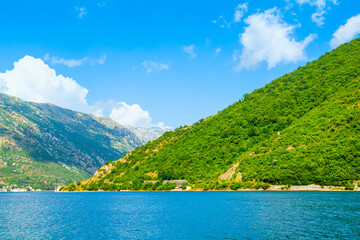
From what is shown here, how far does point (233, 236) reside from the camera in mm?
Result: 49969

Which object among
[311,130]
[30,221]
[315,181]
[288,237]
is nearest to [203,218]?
[288,237]

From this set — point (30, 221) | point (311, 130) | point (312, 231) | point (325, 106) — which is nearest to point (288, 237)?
point (312, 231)

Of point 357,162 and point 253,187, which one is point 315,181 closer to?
point 357,162

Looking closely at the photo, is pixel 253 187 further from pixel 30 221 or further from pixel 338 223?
pixel 30 221

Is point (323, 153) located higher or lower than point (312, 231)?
higher

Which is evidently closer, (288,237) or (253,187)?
(288,237)

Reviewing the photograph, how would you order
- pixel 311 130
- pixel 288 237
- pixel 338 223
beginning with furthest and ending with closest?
pixel 311 130
pixel 338 223
pixel 288 237

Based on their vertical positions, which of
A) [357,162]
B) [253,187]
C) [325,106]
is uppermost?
[325,106]

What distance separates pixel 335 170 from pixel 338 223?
86.1 meters

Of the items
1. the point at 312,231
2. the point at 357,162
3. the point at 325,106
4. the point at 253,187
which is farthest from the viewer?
the point at 325,106

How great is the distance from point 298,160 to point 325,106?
56.8 m

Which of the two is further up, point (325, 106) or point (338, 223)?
point (325, 106)

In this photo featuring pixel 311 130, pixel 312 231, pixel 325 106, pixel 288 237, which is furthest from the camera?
pixel 325 106

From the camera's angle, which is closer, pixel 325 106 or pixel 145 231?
pixel 145 231
